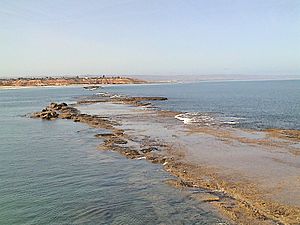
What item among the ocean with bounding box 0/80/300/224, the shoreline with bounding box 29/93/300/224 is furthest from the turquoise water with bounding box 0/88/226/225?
the shoreline with bounding box 29/93/300/224

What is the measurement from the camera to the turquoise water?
11586mm

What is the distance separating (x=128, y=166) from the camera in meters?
18.2

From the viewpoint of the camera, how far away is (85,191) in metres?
14.2

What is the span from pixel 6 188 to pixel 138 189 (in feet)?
18.7

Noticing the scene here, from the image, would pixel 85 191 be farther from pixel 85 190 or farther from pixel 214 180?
pixel 214 180

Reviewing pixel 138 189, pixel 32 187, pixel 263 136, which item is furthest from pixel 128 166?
pixel 263 136

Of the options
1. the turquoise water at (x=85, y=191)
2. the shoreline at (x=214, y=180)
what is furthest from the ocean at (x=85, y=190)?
the shoreline at (x=214, y=180)

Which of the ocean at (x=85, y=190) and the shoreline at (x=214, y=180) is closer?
the ocean at (x=85, y=190)

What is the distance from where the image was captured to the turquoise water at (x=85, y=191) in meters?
11.6

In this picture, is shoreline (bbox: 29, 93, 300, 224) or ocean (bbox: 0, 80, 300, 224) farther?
shoreline (bbox: 29, 93, 300, 224)

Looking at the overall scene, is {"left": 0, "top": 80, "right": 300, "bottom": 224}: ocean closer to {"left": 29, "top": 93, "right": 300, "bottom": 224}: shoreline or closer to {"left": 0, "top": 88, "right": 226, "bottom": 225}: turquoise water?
{"left": 0, "top": 88, "right": 226, "bottom": 225}: turquoise water

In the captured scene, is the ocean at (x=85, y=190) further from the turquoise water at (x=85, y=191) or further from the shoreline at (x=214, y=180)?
the shoreline at (x=214, y=180)

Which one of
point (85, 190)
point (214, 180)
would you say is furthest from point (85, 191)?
point (214, 180)

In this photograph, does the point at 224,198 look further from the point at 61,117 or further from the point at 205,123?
the point at 61,117
